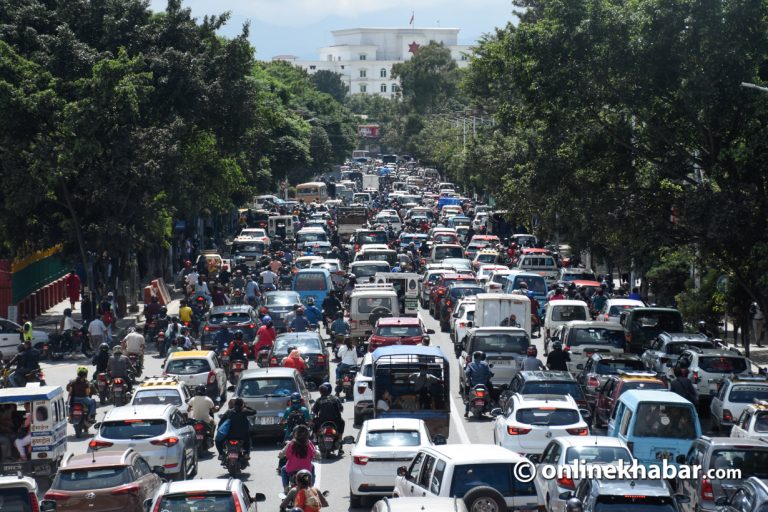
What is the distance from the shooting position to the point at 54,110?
4122 cm

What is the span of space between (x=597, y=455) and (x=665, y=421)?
11.4 feet

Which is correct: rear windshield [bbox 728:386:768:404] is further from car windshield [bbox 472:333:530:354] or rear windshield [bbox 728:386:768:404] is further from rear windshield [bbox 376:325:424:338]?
rear windshield [bbox 376:325:424:338]

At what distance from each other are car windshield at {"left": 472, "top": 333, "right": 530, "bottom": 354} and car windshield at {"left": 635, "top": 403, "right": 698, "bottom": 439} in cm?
907

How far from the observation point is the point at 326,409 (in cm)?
2359

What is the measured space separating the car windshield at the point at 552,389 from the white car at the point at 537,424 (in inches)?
97.7

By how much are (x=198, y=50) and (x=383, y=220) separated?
31428 mm

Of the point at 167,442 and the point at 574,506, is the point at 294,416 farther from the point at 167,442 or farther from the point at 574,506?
the point at 574,506

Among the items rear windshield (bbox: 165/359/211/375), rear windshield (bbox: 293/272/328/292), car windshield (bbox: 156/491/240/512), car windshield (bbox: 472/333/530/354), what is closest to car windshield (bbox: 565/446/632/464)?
car windshield (bbox: 156/491/240/512)

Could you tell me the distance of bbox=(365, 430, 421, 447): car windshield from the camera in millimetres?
20062

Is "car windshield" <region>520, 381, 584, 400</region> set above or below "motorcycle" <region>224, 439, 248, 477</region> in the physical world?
above

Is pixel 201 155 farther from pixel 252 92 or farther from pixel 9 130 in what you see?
pixel 9 130

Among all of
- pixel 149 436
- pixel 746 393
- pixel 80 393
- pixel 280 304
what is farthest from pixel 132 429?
pixel 280 304

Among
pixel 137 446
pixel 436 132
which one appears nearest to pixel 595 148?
pixel 137 446

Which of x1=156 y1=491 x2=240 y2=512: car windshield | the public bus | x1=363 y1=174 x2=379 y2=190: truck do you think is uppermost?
x1=156 y1=491 x2=240 y2=512: car windshield
